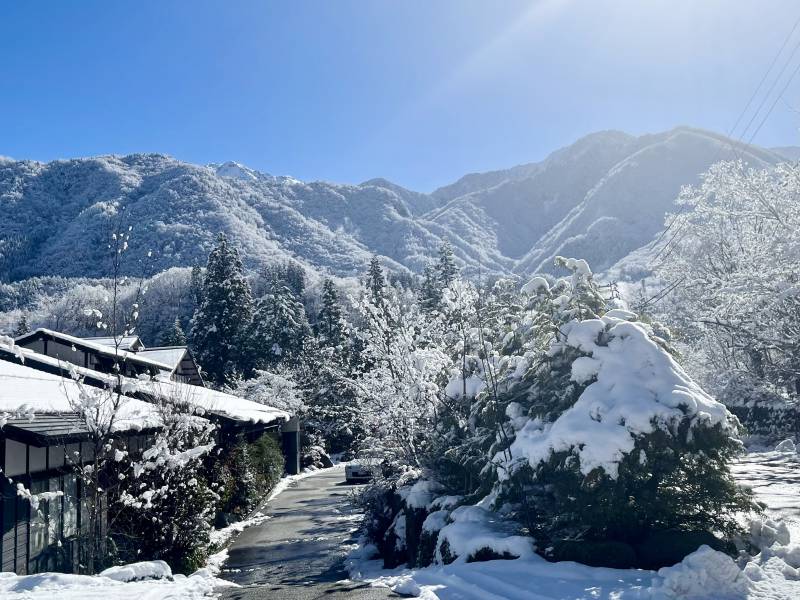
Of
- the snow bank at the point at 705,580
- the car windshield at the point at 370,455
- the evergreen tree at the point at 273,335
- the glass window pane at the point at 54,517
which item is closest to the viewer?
the snow bank at the point at 705,580

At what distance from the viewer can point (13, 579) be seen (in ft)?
25.5

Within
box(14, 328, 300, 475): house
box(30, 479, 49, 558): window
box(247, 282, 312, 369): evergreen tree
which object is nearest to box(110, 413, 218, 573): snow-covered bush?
box(30, 479, 49, 558): window

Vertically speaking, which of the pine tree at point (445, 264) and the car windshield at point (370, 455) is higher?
the pine tree at point (445, 264)

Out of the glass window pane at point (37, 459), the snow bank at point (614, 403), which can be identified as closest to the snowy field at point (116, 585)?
the glass window pane at point (37, 459)

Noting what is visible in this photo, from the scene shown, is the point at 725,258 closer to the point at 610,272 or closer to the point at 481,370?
the point at 481,370

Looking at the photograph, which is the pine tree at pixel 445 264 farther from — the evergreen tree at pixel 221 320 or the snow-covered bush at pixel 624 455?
the snow-covered bush at pixel 624 455

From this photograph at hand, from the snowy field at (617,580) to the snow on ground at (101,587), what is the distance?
98.5 inches

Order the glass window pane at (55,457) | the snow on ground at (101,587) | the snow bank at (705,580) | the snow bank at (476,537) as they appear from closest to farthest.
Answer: the snow bank at (705,580)
the snow on ground at (101,587)
the snow bank at (476,537)
the glass window pane at (55,457)

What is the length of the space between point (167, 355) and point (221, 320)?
1471 centimetres

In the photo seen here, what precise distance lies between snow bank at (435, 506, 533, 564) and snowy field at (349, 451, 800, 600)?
0.87 ft

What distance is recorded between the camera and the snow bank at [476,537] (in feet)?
26.2

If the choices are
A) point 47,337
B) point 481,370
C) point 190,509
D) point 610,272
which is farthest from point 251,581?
point 610,272

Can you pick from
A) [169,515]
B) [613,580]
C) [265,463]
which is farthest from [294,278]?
[613,580]

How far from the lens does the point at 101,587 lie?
7426 mm
